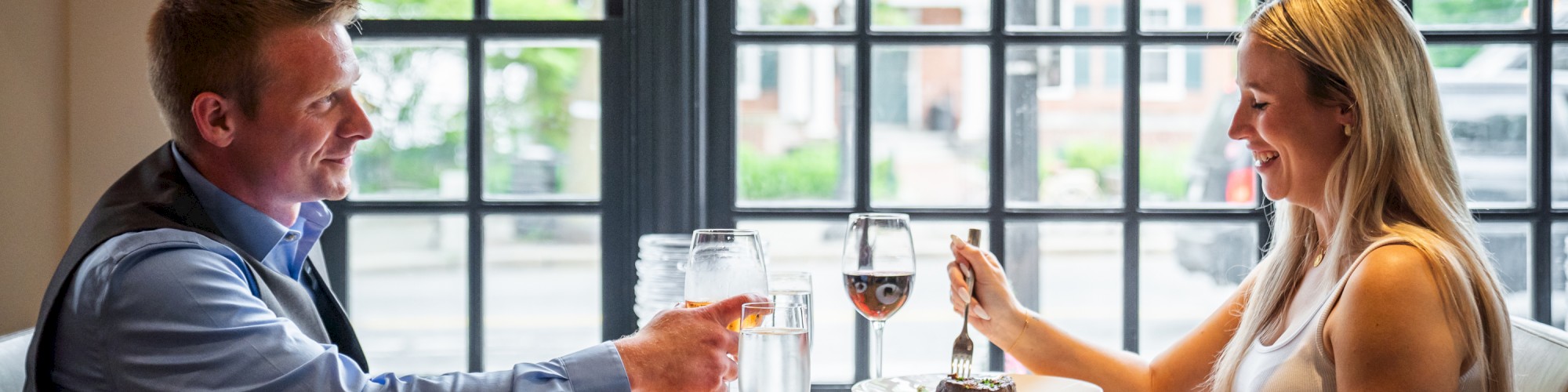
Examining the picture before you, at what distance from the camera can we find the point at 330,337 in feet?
5.55

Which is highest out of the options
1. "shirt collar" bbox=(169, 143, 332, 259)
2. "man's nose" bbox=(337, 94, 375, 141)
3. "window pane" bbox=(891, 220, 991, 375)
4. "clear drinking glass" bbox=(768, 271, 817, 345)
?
"man's nose" bbox=(337, 94, 375, 141)

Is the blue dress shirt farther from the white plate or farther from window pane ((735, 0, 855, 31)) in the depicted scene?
window pane ((735, 0, 855, 31))

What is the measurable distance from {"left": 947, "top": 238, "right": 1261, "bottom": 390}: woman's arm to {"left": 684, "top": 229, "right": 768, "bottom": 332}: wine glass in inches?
21.4

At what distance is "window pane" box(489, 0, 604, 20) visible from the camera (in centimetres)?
223

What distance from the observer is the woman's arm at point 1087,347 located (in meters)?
1.85

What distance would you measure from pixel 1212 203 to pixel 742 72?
1.00 m

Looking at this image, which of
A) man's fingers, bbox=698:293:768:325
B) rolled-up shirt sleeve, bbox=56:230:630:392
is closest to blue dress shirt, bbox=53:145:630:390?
rolled-up shirt sleeve, bbox=56:230:630:392

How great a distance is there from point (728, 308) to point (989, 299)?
655 mm

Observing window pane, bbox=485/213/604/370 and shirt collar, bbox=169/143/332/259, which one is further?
window pane, bbox=485/213/604/370

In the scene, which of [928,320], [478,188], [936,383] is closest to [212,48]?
[478,188]

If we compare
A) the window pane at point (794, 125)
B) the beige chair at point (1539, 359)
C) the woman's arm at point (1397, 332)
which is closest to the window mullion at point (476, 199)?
the window pane at point (794, 125)

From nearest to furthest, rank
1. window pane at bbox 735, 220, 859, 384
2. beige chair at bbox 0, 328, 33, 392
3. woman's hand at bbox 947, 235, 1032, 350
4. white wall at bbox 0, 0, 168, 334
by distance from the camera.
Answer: beige chair at bbox 0, 328, 33, 392 → woman's hand at bbox 947, 235, 1032, 350 → white wall at bbox 0, 0, 168, 334 → window pane at bbox 735, 220, 859, 384

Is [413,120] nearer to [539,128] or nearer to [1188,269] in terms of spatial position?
[539,128]

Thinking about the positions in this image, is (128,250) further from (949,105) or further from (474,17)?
(949,105)
